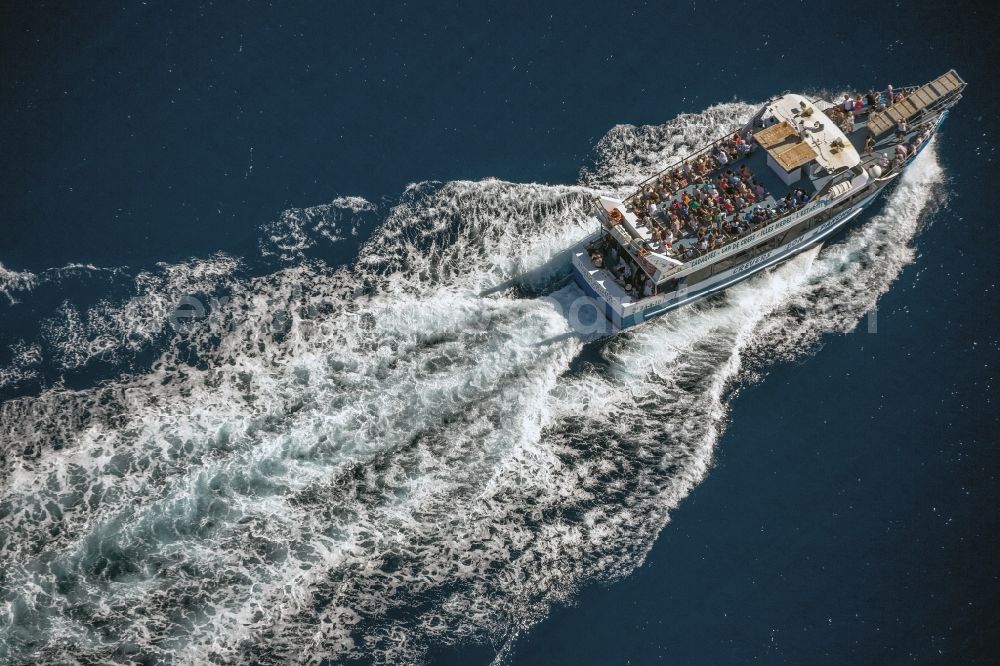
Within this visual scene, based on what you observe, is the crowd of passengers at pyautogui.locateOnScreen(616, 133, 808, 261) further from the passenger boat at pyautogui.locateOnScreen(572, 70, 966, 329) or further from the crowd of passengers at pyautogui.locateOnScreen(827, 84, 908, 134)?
the crowd of passengers at pyautogui.locateOnScreen(827, 84, 908, 134)

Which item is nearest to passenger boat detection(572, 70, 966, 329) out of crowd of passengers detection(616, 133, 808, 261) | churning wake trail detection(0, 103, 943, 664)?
crowd of passengers detection(616, 133, 808, 261)

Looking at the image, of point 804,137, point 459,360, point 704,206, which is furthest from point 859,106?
point 459,360

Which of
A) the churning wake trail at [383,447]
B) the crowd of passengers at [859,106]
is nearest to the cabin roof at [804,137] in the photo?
the crowd of passengers at [859,106]

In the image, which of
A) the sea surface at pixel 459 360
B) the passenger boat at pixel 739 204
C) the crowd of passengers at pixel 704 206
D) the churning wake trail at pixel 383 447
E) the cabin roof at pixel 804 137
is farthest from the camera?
the cabin roof at pixel 804 137

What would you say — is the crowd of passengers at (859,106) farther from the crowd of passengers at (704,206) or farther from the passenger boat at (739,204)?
the crowd of passengers at (704,206)

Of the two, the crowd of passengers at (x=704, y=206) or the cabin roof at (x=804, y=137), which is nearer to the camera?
the crowd of passengers at (x=704, y=206)

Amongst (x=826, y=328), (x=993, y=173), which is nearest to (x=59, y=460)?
(x=826, y=328)

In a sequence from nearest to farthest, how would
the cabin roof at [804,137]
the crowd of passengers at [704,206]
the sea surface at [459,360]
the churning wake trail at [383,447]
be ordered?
the churning wake trail at [383,447]
the sea surface at [459,360]
the crowd of passengers at [704,206]
the cabin roof at [804,137]
